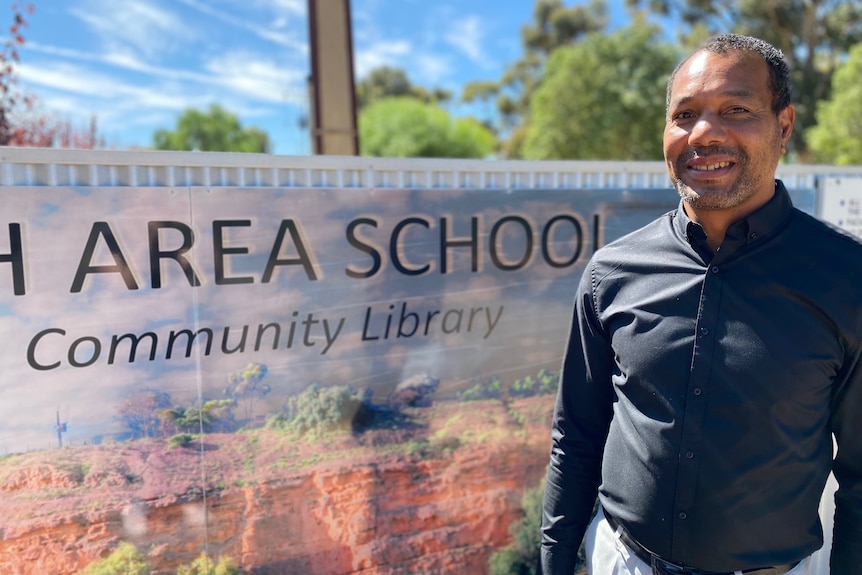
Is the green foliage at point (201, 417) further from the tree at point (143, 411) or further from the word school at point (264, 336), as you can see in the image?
the word school at point (264, 336)

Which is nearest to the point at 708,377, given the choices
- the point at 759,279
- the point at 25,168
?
the point at 759,279

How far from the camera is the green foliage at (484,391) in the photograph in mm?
3391

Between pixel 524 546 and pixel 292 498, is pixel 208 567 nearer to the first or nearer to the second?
pixel 292 498

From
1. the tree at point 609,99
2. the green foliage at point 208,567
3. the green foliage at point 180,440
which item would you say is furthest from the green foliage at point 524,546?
the tree at point 609,99

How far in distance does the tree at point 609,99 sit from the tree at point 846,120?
683 centimetres

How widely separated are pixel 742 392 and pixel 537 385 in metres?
2.01

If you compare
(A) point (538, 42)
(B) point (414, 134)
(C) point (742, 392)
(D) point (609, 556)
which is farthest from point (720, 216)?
(A) point (538, 42)

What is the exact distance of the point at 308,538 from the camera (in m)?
3.07

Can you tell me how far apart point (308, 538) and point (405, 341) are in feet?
3.42

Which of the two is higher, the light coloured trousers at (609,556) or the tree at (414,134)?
the tree at (414,134)

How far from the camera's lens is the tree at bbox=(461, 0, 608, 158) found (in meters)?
39.5

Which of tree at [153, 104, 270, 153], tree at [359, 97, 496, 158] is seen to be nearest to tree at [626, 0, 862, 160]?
tree at [359, 97, 496, 158]

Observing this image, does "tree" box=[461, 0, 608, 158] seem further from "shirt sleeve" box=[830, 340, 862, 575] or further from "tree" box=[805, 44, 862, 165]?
"shirt sleeve" box=[830, 340, 862, 575]

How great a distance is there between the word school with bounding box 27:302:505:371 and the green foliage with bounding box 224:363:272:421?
91mm
